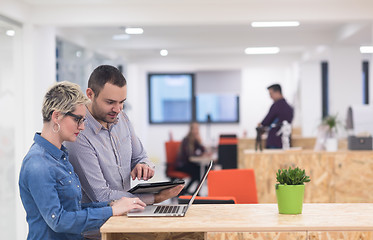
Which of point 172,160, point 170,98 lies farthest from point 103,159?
point 170,98

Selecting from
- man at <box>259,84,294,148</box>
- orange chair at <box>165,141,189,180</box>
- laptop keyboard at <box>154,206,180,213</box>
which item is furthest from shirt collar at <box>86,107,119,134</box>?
orange chair at <box>165,141,189,180</box>

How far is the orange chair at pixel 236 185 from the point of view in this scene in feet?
14.6

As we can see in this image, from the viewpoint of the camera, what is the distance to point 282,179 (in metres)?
2.87

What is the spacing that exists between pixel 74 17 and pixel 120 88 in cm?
416

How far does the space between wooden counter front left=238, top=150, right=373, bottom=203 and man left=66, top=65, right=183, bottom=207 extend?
3632 millimetres

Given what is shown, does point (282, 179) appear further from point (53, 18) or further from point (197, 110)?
point (197, 110)

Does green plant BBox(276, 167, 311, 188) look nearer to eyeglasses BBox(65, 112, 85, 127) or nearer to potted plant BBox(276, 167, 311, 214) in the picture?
potted plant BBox(276, 167, 311, 214)

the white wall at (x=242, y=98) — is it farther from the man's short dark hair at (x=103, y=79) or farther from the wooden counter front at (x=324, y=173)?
the man's short dark hair at (x=103, y=79)

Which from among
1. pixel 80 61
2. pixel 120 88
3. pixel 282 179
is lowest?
pixel 282 179

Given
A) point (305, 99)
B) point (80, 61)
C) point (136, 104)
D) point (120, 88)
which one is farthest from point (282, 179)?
point (136, 104)

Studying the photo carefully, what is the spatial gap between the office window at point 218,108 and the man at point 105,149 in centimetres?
1313

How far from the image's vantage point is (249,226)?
8.17ft

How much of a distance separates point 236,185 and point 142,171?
1578 millimetres

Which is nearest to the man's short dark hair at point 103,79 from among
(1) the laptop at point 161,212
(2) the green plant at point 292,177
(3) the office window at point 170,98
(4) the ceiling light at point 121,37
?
(1) the laptop at point 161,212
